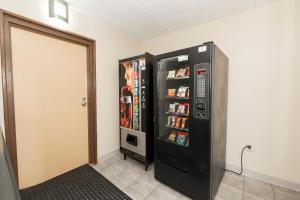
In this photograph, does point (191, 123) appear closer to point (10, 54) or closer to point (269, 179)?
point (269, 179)

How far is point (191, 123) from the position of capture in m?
1.53

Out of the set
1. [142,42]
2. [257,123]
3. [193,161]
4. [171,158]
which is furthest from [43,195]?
[142,42]

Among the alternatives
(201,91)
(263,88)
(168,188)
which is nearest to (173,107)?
(201,91)

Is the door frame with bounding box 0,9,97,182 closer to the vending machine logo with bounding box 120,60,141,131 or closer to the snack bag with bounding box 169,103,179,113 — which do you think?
the vending machine logo with bounding box 120,60,141,131

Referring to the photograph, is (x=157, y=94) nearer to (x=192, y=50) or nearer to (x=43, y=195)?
(x=192, y=50)

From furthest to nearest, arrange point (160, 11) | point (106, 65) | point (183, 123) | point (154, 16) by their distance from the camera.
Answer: point (106, 65) < point (154, 16) < point (160, 11) < point (183, 123)

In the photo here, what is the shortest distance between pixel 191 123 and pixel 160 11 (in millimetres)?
1598

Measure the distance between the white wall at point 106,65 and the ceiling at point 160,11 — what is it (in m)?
0.15

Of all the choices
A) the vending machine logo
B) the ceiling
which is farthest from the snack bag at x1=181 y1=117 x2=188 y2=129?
the ceiling

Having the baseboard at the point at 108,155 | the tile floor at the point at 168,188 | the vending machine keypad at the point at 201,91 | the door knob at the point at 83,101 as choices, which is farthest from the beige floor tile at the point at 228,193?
the door knob at the point at 83,101

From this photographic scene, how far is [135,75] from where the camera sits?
220cm

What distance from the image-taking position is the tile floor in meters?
1.63

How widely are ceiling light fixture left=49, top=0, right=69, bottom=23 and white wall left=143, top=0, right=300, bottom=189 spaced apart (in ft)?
6.71

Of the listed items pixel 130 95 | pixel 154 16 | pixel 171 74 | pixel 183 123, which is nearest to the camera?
pixel 183 123
